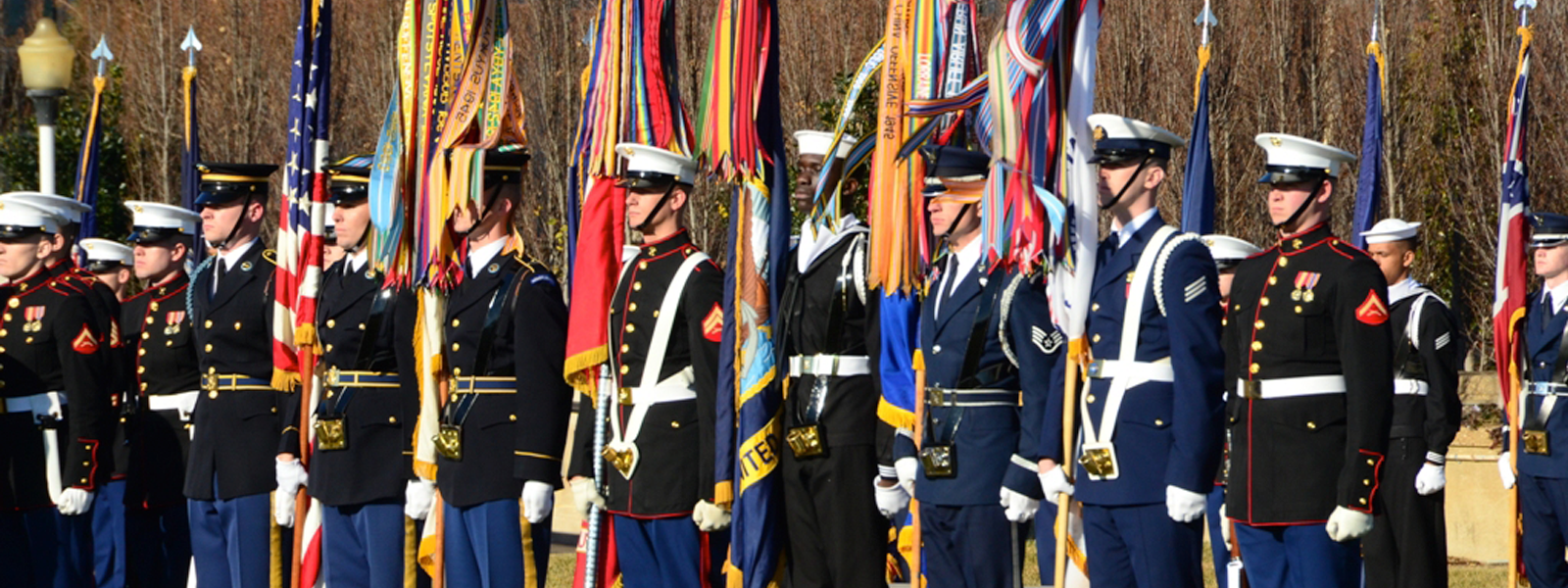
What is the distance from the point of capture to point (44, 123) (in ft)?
43.0

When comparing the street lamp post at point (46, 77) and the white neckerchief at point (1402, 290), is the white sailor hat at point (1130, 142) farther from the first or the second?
the street lamp post at point (46, 77)

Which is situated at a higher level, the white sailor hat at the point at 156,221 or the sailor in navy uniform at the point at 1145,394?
the white sailor hat at the point at 156,221

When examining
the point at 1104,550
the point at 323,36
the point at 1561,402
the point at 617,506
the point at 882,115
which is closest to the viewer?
the point at 1104,550

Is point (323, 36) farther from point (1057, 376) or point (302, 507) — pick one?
point (1057, 376)

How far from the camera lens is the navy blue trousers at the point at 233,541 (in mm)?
8039

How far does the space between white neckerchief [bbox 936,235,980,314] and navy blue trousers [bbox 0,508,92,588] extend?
4267 mm

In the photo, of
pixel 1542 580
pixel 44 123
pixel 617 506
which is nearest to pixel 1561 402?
pixel 1542 580

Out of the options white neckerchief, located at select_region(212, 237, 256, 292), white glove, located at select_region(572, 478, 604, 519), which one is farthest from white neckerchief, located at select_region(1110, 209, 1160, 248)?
white neckerchief, located at select_region(212, 237, 256, 292)

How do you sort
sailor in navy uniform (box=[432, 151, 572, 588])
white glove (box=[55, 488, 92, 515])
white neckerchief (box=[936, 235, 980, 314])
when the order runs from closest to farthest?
white neckerchief (box=[936, 235, 980, 314])
sailor in navy uniform (box=[432, 151, 572, 588])
white glove (box=[55, 488, 92, 515])

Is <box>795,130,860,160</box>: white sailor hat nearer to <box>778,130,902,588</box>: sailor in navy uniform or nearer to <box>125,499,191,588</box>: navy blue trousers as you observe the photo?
<box>778,130,902,588</box>: sailor in navy uniform

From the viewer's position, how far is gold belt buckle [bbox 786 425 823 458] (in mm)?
6844

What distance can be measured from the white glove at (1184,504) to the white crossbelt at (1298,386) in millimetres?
636

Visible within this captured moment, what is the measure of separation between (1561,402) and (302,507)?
5.77 meters

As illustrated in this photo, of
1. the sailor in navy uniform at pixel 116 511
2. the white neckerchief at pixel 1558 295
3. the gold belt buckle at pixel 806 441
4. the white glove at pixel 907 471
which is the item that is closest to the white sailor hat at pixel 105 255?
the sailor in navy uniform at pixel 116 511
